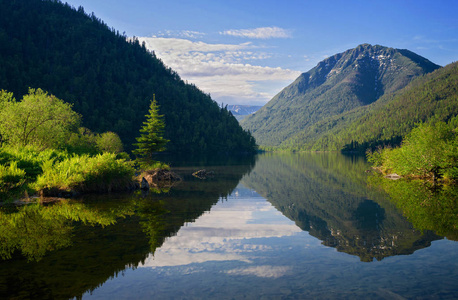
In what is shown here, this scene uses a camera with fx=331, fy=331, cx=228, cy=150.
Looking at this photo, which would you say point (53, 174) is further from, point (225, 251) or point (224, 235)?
point (225, 251)

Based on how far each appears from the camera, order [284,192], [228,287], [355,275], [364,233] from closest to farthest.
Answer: [228,287] → [355,275] → [364,233] → [284,192]

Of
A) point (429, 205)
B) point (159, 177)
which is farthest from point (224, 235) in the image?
point (159, 177)

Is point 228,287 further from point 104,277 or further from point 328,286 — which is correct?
point 104,277

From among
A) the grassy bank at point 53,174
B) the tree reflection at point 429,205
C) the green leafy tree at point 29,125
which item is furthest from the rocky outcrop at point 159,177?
the tree reflection at point 429,205

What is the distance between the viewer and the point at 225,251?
51.0 ft

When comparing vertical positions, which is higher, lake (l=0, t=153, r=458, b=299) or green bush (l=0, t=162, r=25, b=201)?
green bush (l=0, t=162, r=25, b=201)

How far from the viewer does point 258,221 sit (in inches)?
897

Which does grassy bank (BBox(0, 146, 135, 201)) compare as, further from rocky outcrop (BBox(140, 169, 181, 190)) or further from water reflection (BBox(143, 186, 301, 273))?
water reflection (BBox(143, 186, 301, 273))

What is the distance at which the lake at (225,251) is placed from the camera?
10938mm

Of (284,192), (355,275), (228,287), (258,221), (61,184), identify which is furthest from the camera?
(284,192)

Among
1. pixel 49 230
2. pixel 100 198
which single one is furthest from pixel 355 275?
pixel 100 198

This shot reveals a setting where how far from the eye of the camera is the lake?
10.9 metres

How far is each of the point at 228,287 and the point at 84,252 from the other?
6712 millimetres

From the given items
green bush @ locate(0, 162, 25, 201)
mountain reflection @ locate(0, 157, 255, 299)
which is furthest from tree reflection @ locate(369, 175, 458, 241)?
green bush @ locate(0, 162, 25, 201)
